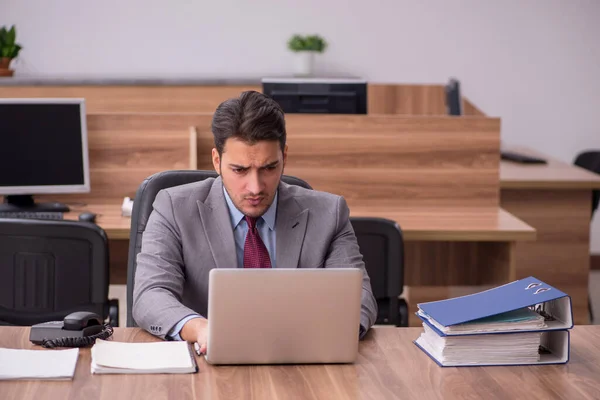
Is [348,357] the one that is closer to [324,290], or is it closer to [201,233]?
[324,290]

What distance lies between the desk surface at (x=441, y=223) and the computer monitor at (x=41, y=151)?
5.5 inches

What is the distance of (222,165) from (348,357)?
567 millimetres

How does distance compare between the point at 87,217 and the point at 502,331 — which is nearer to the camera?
the point at 502,331

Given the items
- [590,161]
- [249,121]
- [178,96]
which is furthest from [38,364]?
[590,161]

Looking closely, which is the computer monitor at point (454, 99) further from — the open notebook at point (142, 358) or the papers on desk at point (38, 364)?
the papers on desk at point (38, 364)

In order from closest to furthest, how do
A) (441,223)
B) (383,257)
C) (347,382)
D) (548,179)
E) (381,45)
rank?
1. (347,382)
2. (383,257)
3. (441,223)
4. (548,179)
5. (381,45)

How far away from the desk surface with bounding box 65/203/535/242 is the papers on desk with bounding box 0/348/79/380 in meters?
1.39

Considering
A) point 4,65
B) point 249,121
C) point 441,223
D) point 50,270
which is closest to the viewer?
point 249,121

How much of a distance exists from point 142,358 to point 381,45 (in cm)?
491

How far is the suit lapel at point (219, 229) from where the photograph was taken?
6.75ft

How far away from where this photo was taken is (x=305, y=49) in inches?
238

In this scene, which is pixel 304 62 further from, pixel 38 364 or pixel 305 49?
pixel 38 364

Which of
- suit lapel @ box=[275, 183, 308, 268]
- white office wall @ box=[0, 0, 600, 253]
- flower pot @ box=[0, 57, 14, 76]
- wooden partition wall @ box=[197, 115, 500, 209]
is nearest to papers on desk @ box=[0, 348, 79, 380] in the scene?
suit lapel @ box=[275, 183, 308, 268]

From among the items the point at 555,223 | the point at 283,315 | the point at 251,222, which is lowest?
the point at 555,223
